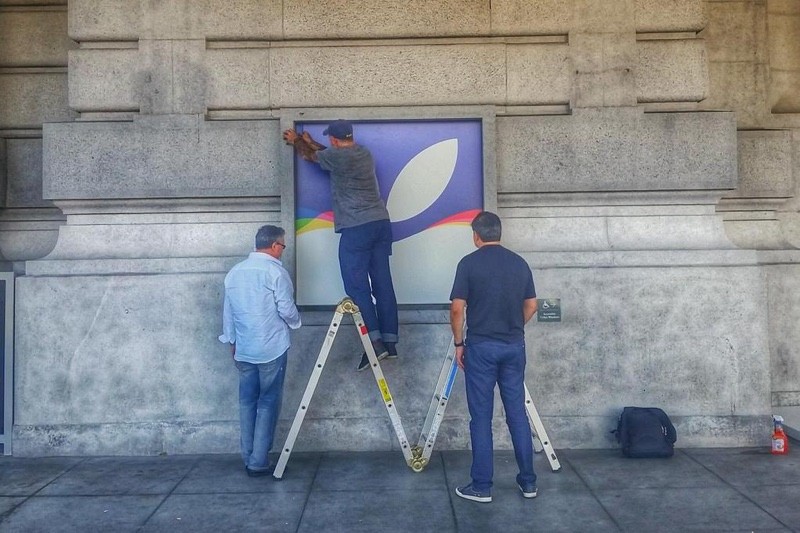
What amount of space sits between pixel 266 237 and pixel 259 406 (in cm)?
138

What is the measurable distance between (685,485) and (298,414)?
3092 millimetres

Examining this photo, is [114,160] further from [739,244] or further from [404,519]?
[739,244]

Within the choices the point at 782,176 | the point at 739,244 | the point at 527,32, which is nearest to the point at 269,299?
the point at 527,32

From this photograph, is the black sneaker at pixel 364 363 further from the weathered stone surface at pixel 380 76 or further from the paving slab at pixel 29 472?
the paving slab at pixel 29 472

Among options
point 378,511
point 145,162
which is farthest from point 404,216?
point 378,511

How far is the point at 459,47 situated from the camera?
23.5 ft

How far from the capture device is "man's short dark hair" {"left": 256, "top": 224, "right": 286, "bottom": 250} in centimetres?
621

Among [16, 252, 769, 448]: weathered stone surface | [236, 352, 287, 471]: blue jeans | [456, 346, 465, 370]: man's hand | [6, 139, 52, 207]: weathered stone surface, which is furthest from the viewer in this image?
[6, 139, 52, 207]: weathered stone surface

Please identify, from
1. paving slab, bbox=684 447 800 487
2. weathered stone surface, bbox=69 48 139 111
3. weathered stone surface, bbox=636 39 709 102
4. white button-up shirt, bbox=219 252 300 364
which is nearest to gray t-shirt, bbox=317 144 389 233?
white button-up shirt, bbox=219 252 300 364

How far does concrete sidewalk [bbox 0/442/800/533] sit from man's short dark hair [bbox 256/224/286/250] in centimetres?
190

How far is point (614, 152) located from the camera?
7.15 meters

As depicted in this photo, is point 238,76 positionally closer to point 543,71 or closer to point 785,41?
point 543,71

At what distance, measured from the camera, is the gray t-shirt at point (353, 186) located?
659 cm

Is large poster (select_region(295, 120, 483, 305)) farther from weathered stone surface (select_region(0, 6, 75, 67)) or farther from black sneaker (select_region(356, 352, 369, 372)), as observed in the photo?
weathered stone surface (select_region(0, 6, 75, 67))
